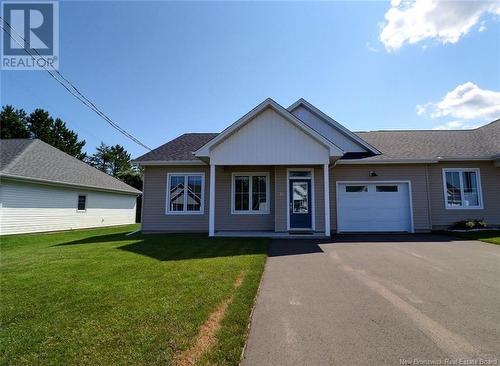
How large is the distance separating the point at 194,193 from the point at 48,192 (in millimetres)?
9126

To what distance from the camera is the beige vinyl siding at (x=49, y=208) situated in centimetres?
1379

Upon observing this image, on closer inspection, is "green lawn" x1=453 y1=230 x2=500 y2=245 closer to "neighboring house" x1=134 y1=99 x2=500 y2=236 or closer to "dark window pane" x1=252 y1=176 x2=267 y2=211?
"neighboring house" x1=134 y1=99 x2=500 y2=236

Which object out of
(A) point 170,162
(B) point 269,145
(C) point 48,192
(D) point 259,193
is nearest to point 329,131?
(B) point 269,145

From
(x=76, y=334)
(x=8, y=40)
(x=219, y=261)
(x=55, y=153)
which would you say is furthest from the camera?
(x=55, y=153)

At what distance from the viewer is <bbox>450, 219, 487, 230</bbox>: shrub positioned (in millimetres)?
12000

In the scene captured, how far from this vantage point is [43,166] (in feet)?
54.6

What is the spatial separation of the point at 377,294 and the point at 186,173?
35.0 ft

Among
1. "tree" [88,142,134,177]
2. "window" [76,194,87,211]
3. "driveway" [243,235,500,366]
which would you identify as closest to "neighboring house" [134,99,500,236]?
"driveway" [243,235,500,366]

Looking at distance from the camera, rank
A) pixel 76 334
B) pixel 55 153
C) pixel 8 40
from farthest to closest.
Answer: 1. pixel 55 153
2. pixel 8 40
3. pixel 76 334

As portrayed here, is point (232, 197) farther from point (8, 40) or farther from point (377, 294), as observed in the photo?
point (8, 40)

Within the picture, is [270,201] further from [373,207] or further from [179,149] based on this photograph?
[179,149]

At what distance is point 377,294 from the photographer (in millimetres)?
4613

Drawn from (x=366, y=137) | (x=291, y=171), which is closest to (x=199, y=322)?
(x=291, y=171)

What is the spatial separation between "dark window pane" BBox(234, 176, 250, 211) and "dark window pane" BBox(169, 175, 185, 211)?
266 centimetres
